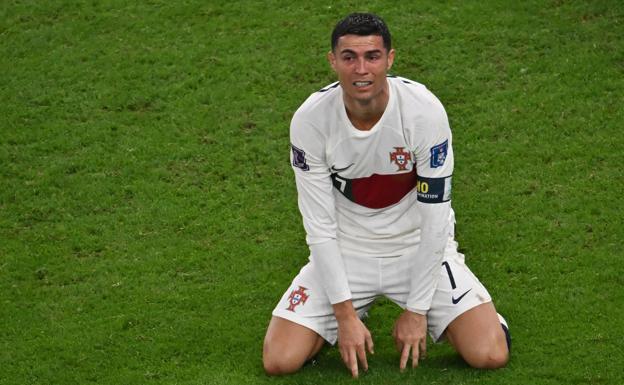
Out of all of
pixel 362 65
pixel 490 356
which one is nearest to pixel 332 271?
pixel 490 356

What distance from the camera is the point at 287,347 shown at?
659 cm

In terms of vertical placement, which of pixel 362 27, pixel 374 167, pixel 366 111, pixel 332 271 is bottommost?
pixel 332 271

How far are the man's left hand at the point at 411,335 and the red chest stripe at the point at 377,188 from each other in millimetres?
635

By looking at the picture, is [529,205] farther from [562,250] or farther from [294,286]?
[294,286]

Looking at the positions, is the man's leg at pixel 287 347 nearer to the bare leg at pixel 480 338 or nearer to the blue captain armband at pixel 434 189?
the bare leg at pixel 480 338

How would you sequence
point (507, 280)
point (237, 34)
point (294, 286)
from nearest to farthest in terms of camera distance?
1. point (294, 286)
2. point (507, 280)
3. point (237, 34)

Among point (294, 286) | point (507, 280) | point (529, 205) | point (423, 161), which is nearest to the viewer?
point (423, 161)

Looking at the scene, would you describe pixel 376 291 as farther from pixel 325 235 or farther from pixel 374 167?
pixel 374 167

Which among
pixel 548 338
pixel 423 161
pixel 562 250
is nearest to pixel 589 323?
pixel 548 338

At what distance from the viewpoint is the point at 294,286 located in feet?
22.3

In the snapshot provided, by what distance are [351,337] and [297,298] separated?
491mm

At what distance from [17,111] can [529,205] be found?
4.41m

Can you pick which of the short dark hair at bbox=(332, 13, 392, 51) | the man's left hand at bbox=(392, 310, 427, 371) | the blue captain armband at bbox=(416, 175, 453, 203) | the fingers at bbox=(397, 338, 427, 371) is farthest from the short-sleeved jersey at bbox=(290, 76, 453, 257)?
the fingers at bbox=(397, 338, 427, 371)

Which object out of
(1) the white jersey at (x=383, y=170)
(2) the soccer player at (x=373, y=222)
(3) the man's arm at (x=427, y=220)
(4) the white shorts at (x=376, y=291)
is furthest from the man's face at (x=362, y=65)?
(4) the white shorts at (x=376, y=291)
